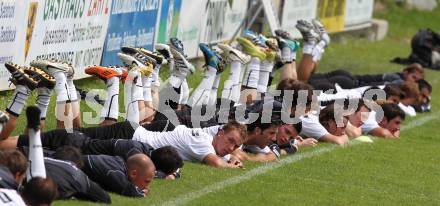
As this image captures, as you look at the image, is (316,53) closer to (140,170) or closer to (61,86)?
(61,86)

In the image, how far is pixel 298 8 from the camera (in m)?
25.9

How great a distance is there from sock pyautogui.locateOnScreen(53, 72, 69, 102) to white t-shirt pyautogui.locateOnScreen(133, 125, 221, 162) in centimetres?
88

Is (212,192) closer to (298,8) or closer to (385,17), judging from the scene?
(298,8)

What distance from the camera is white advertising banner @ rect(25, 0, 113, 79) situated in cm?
1568

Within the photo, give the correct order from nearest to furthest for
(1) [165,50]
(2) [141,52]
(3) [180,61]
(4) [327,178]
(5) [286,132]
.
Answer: (4) [327,178]
(5) [286,132]
(2) [141,52]
(1) [165,50]
(3) [180,61]

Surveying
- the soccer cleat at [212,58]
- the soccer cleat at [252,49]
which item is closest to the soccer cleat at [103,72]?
the soccer cleat at [212,58]

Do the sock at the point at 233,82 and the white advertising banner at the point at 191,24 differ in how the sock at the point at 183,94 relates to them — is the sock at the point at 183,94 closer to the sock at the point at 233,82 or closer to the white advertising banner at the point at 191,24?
the sock at the point at 233,82

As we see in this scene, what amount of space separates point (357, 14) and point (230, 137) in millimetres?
18644

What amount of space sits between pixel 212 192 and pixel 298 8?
49.6 ft

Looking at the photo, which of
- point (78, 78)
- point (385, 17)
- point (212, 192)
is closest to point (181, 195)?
point (212, 192)

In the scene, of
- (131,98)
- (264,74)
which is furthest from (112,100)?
(264,74)

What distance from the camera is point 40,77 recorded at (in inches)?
447

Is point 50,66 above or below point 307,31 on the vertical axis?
above

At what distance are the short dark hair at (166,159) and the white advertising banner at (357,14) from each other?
18772 mm
